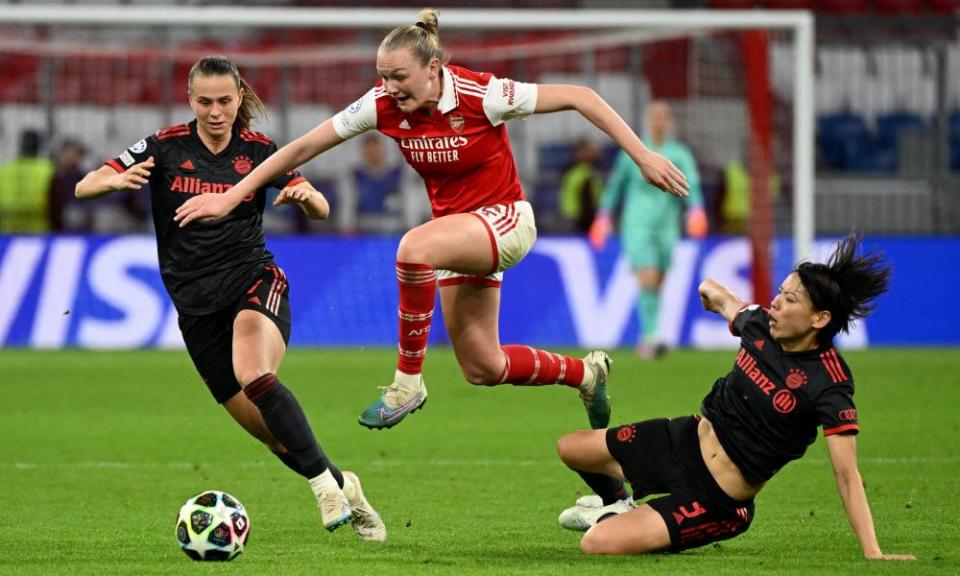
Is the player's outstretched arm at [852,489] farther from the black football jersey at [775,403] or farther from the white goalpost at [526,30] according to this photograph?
the white goalpost at [526,30]

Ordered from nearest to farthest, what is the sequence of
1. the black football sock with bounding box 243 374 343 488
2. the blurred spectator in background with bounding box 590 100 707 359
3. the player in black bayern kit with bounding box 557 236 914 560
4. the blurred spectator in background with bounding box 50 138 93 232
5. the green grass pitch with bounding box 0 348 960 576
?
the player in black bayern kit with bounding box 557 236 914 560 < the green grass pitch with bounding box 0 348 960 576 < the black football sock with bounding box 243 374 343 488 < the blurred spectator in background with bounding box 590 100 707 359 < the blurred spectator in background with bounding box 50 138 93 232

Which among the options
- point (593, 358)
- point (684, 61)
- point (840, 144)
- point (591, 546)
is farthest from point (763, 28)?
point (591, 546)

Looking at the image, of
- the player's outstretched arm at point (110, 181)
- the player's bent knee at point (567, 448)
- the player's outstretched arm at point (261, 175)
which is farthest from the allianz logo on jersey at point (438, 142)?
the player's bent knee at point (567, 448)

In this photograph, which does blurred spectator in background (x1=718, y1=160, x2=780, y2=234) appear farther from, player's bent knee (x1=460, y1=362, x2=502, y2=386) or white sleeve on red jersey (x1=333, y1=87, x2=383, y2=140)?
white sleeve on red jersey (x1=333, y1=87, x2=383, y2=140)

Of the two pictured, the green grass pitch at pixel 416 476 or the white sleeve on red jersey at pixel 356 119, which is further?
the white sleeve on red jersey at pixel 356 119

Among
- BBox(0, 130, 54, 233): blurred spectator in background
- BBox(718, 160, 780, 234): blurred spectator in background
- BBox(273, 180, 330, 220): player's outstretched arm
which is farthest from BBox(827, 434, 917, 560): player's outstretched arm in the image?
BBox(0, 130, 54, 233): blurred spectator in background

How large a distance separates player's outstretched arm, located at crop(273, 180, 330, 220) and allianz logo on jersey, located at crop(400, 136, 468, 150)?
46 centimetres

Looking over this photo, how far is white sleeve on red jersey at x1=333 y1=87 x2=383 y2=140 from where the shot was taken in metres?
6.82

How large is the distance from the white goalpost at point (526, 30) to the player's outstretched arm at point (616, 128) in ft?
26.8

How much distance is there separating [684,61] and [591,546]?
11.5 m

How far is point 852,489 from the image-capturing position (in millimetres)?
5816

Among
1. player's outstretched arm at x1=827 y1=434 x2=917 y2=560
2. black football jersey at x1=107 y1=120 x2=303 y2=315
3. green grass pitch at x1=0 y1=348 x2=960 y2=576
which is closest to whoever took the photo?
player's outstretched arm at x1=827 y1=434 x2=917 y2=560

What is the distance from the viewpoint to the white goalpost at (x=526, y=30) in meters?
14.9

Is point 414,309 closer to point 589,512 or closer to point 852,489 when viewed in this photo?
point 589,512
